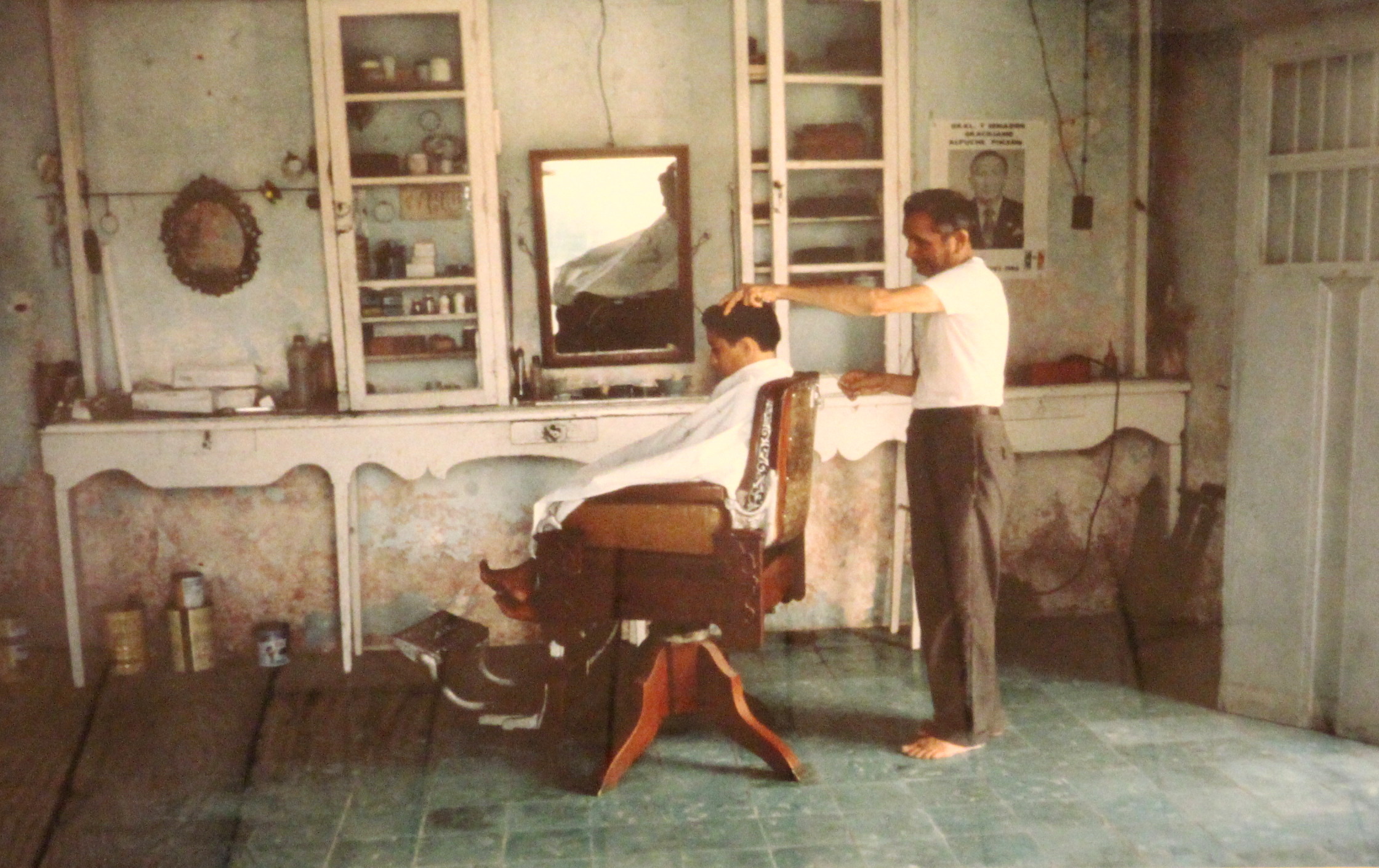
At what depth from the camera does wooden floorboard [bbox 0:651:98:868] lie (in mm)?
2699

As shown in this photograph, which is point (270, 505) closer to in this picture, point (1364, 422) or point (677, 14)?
point (677, 14)

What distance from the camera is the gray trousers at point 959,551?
2.95 m

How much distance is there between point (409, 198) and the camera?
4.02 m

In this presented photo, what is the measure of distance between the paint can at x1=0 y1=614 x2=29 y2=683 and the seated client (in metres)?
2.06

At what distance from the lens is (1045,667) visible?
3.68m

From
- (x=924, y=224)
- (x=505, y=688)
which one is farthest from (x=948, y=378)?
(x=505, y=688)

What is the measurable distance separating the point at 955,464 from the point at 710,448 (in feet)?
2.17

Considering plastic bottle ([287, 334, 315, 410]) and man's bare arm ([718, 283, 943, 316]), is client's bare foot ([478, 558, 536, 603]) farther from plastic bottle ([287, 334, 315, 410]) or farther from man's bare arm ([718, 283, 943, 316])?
plastic bottle ([287, 334, 315, 410])

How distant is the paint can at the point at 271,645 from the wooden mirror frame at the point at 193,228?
3.97ft

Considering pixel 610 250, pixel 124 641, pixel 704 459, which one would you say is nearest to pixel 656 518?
pixel 704 459

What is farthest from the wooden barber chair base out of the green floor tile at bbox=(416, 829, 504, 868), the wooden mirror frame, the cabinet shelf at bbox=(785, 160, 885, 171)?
the wooden mirror frame

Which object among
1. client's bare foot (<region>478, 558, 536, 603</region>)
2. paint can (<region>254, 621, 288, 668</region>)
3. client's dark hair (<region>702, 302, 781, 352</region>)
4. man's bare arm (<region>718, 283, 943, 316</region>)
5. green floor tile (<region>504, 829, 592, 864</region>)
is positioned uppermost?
man's bare arm (<region>718, 283, 943, 316</region>)

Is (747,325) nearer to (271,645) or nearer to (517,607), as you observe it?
(517,607)

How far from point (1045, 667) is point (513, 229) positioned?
7.81 ft
